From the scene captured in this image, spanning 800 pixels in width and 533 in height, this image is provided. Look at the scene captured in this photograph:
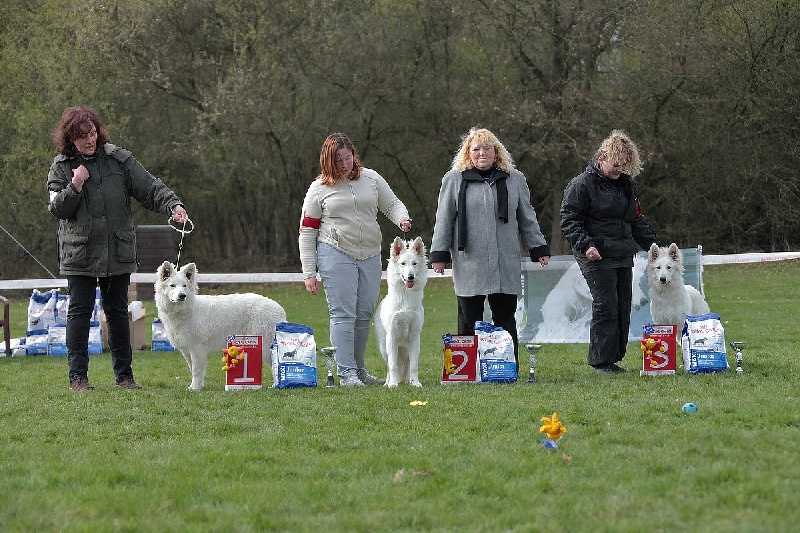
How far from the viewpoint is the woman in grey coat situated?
271 inches

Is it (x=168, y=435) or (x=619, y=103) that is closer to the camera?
(x=168, y=435)

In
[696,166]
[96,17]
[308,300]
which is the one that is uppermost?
[96,17]

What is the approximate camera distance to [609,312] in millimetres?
7152

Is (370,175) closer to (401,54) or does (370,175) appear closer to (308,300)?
(308,300)

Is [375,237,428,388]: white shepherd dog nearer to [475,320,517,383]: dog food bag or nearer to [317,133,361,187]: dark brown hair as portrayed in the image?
[475,320,517,383]: dog food bag

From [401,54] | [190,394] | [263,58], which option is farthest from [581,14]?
[190,394]

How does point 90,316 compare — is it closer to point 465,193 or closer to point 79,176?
point 79,176

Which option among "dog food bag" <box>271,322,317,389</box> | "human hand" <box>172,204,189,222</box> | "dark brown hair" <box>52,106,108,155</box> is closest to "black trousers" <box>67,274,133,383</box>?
"human hand" <box>172,204,189,222</box>

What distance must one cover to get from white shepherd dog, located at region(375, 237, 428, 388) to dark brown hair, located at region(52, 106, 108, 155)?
2.24 metres

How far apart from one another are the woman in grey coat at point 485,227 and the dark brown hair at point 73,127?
2.48 meters

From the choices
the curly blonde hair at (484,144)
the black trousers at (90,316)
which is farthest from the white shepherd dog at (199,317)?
the curly blonde hair at (484,144)

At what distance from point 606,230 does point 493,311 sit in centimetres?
103

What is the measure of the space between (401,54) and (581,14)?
4621mm

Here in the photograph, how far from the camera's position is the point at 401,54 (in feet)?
76.9
